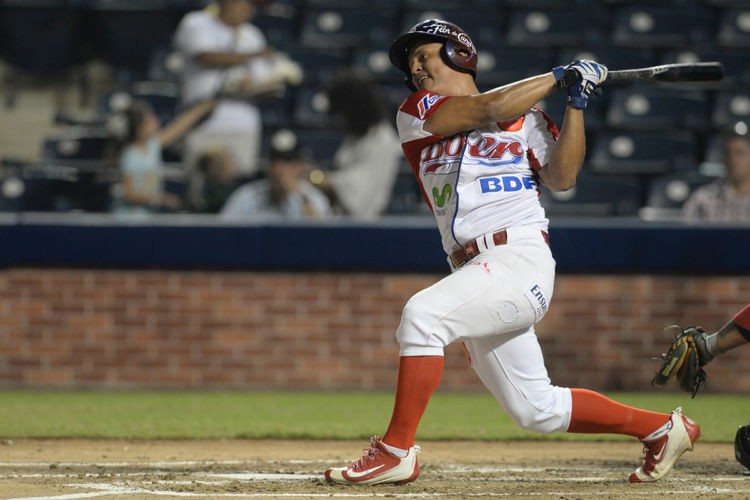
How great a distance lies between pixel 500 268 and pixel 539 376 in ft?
1.28

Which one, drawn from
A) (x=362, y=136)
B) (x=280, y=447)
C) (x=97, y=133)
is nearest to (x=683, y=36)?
(x=362, y=136)

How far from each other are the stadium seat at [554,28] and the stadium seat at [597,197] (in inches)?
74.6

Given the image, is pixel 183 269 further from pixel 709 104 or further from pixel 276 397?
pixel 709 104

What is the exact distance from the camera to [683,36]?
10.4 metres

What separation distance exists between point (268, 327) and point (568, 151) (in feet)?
12.1

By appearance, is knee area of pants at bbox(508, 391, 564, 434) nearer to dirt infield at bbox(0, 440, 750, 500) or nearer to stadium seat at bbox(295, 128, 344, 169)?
dirt infield at bbox(0, 440, 750, 500)

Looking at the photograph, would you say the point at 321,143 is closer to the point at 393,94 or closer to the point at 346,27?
the point at 393,94

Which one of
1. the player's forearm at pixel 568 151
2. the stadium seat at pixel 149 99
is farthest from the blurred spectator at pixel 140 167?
the player's forearm at pixel 568 151

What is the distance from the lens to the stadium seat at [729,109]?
381 inches

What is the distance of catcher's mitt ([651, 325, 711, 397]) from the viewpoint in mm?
4184

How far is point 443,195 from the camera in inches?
152

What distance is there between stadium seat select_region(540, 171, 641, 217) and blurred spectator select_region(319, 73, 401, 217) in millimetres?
1484

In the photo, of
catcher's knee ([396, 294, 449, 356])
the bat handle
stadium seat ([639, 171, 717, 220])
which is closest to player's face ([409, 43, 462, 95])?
the bat handle

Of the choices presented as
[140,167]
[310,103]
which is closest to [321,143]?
[310,103]
